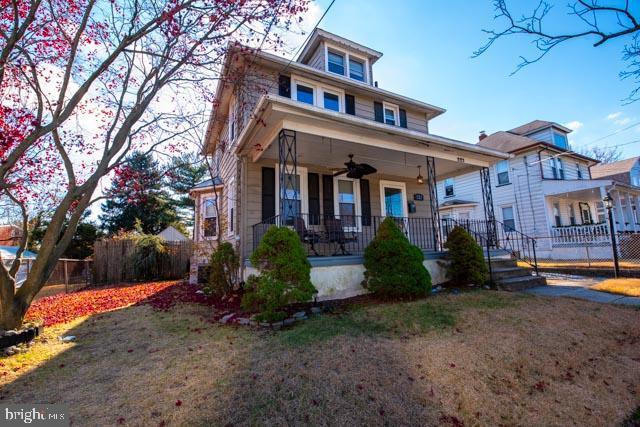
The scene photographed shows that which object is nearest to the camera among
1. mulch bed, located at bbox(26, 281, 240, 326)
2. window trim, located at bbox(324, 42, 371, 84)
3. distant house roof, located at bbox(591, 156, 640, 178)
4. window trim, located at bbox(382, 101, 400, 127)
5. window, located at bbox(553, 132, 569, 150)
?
mulch bed, located at bbox(26, 281, 240, 326)

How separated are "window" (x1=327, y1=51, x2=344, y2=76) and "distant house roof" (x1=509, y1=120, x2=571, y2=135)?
15480 millimetres

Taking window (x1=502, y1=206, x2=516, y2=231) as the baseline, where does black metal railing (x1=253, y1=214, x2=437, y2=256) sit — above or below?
below

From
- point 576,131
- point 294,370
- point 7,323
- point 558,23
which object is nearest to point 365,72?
point 558,23

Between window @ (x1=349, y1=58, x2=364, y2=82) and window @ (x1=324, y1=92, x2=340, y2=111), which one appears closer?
window @ (x1=324, y1=92, x2=340, y2=111)

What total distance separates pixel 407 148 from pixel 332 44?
17.0 ft

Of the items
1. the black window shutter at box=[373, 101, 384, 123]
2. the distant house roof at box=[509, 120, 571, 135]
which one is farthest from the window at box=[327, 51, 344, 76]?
the distant house roof at box=[509, 120, 571, 135]

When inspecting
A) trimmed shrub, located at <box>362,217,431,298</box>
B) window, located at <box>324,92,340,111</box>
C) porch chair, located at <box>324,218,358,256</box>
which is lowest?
trimmed shrub, located at <box>362,217,431,298</box>

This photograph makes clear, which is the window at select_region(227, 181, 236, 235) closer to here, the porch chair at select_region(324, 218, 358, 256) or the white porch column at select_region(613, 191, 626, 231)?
the porch chair at select_region(324, 218, 358, 256)

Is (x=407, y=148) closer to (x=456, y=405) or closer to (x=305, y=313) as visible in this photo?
(x=305, y=313)

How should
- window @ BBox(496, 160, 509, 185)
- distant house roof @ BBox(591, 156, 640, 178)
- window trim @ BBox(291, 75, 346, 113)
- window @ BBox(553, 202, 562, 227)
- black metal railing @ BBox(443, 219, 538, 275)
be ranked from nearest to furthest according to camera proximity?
black metal railing @ BBox(443, 219, 538, 275)
window trim @ BBox(291, 75, 346, 113)
window @ BBox(553, 202, 562, 227)
window @ BBox(496, 160, 509, 185)
distant house roof @ BBox(591, 156, 640, 178)

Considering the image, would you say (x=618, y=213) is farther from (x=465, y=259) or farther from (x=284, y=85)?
(x=284, y=85)

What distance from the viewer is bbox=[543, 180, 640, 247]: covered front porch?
1403cm

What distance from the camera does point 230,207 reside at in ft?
30.3

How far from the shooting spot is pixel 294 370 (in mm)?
3266
